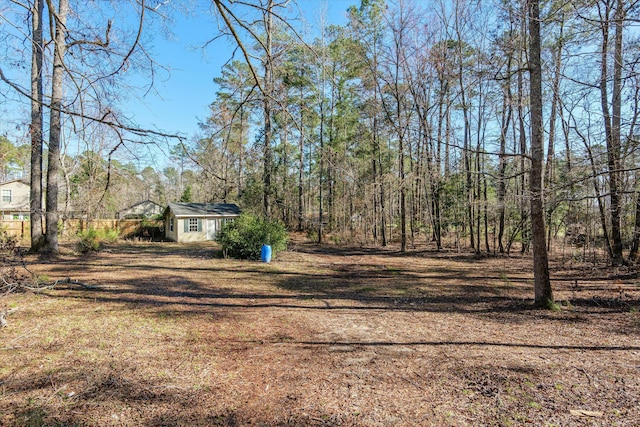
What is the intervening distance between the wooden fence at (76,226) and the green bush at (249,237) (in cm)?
854

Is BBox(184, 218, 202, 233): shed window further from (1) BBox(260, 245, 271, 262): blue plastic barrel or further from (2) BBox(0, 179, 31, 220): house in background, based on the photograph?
(2) BBox(0, 179, 31, 220): house in background

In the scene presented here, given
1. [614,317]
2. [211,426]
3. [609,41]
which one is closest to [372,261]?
[614,317]

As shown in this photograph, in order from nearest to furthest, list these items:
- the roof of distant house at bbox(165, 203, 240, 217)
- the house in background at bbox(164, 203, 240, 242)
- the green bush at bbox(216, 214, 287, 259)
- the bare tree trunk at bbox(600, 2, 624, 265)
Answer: the bare tree trunk at bbox(600, 2, 624, 265)
the green bush at bbox(216, 214, 287, 259)
the house in background at bbox(164, 203, 240, 242)
the roof of distant house at bbox(165, 203, 240, 217)

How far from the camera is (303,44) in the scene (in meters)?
2.59

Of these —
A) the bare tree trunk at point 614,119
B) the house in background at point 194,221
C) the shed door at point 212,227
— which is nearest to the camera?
Answer: the bare tree trunk at point 614,119

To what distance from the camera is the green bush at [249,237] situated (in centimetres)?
1187

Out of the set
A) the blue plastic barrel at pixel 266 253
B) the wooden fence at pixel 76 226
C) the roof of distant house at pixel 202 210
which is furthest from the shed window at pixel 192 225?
the blue plastic barrel at pixel 266 253

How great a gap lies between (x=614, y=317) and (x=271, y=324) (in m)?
5.48

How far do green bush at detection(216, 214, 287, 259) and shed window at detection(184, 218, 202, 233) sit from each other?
832cm

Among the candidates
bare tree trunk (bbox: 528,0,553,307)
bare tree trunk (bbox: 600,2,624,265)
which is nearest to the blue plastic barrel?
bare tree trunk (bbox: 528,0,553,307)

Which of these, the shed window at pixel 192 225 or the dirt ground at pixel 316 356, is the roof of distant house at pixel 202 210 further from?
the dirt ground at pixel 316 356

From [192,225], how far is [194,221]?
273 millimetres

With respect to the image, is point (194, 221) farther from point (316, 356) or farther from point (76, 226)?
point (316, 356)

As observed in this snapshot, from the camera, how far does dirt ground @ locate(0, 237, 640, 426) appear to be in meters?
2.53
